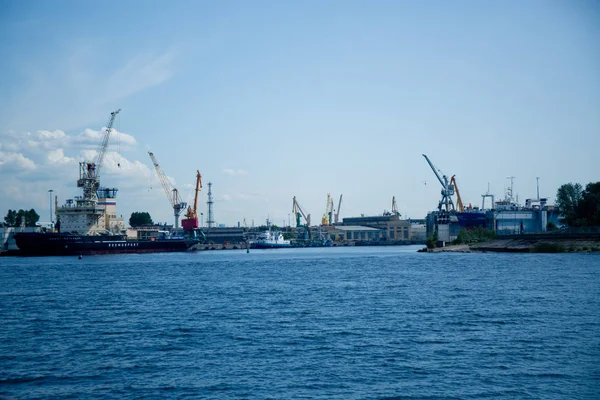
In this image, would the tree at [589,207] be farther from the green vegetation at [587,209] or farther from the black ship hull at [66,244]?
the black ship hull at [66,244]

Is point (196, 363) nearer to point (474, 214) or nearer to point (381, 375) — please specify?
point (381, 375)

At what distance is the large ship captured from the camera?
375 feet

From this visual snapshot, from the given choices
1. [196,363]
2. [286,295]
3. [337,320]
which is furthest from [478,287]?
[196,363]

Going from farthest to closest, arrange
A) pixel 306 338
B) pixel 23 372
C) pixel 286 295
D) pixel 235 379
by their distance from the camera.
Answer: pixel 286 295
pixel 306 338
pixel 23 372
pixel 235 379

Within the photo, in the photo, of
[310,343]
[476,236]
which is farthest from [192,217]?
[310,343]

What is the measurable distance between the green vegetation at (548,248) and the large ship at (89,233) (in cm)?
7758

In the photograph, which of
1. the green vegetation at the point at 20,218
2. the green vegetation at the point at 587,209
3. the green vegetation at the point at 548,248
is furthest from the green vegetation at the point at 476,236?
the green vegetation at the point at 20,218

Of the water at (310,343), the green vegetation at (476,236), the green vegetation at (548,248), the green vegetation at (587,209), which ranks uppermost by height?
the green vegetation at (587,209)

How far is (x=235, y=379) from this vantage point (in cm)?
1898

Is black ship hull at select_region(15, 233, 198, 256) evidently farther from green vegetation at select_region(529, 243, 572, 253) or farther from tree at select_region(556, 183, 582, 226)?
tree at select_region(556, 183, 582, 226)

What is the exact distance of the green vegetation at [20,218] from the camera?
7068 inches

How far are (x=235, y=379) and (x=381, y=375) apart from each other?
448 cm

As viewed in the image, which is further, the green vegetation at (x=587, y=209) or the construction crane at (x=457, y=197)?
the construction crane at (x=457, y=197)

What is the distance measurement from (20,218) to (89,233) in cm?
6854
